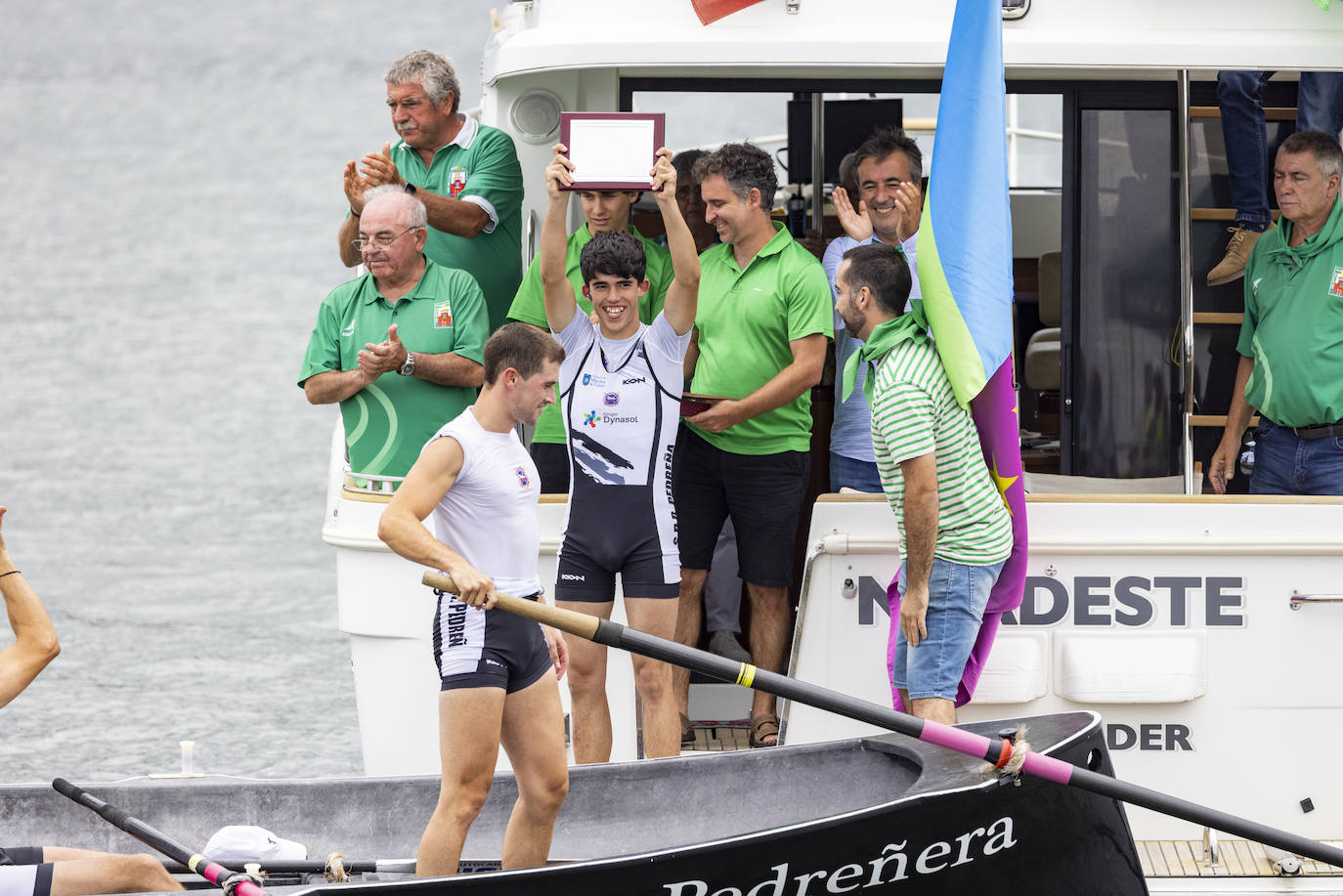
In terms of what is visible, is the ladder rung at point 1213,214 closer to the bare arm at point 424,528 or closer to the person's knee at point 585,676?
the person's knee at point 585,676

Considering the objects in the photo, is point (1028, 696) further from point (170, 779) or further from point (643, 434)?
point (170, 779)

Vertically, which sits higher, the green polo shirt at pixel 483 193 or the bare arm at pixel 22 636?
the green polo shirt at pixel 483 193

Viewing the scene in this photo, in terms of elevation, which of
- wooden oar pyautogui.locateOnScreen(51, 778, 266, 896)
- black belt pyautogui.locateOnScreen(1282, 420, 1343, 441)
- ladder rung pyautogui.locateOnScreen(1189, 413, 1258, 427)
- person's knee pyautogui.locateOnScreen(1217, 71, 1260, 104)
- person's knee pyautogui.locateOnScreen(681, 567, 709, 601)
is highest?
person's knee pyautogui.locateOnScreen(1217, 71, 1260, 104)

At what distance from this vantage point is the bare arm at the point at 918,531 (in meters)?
4.88

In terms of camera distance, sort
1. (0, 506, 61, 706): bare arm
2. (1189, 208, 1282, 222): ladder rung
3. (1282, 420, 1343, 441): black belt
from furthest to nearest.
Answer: (1189, 208, 1282, 222): ladder rung, (1282, 420, 1343, 441): black belt, (0, 506, 61, 706): bare arm

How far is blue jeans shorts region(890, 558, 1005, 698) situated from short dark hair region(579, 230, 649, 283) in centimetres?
117

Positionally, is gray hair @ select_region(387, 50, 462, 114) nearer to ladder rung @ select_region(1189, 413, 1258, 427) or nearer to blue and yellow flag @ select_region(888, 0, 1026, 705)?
blue and yellow flag @ select_region(888, 0, 1026, 705)

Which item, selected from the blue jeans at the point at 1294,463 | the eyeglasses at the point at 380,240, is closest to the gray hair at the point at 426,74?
the eyeglasses at the point at 380,240

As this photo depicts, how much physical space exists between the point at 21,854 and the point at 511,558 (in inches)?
55.2

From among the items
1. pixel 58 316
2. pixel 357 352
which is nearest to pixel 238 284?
pixel 58 316

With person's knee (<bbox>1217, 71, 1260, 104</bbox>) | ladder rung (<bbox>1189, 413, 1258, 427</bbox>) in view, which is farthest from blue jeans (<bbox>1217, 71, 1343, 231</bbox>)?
ladder rung (<bbox>1189, 413, 1258, 427</bbox>)

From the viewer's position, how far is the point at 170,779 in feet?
18.5

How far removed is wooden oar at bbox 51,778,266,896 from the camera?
4215mm

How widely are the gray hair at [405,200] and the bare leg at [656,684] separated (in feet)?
4.85
